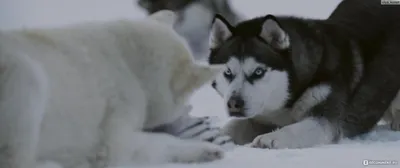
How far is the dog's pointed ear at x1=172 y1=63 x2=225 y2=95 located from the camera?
1.22 meters

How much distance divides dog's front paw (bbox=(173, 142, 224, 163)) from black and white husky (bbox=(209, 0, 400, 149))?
5.7 inches

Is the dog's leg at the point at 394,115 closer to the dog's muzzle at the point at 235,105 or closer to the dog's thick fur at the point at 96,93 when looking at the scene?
the dog's muzzle at the point at 235,105

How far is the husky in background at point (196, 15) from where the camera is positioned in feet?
4.41

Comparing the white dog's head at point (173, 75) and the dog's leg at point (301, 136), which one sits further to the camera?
the dog's leg at point (301, 136)

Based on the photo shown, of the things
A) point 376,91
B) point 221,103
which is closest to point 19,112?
point 221,103

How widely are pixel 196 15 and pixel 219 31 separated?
0.06m

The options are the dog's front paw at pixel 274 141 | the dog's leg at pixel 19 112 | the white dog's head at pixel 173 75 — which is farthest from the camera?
the dog's front paw at pixel 274 141

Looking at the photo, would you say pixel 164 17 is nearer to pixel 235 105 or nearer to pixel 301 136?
pixel 235 105

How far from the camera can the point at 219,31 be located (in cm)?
134

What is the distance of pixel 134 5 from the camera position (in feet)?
4.35

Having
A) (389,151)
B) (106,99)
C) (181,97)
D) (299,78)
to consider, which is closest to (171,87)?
Answer: (181,97)

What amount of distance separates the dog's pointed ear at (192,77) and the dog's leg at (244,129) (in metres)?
0.14

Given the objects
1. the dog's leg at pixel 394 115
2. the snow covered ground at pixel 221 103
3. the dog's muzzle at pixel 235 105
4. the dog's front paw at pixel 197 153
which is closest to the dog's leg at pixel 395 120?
the dog's leg at pixel 394 115

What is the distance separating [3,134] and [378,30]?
0.90 m
